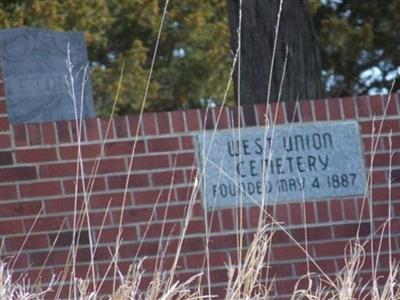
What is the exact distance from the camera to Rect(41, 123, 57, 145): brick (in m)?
7.02

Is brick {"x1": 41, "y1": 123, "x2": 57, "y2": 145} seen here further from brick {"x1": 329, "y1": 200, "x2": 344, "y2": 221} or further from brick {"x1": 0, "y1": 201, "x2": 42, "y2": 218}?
brick {"x1": 329, "y1": 200, "x2": 344, "y2": 221}

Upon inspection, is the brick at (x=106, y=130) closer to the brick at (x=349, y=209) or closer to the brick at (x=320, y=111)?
the brick at (x=320, y=111)

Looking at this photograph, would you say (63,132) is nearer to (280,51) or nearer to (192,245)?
(192,245)

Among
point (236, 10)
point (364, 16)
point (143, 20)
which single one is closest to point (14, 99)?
point (236, 10)

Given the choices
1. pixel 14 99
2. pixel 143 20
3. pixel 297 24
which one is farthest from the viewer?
pixel 143 20

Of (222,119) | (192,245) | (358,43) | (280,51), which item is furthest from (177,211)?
(358,43)

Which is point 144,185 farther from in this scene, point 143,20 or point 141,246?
point 143,20

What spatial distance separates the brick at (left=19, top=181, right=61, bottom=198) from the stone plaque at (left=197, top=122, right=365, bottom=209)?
815mm

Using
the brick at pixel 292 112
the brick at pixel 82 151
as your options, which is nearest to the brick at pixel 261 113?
the brick at pixel 292 112

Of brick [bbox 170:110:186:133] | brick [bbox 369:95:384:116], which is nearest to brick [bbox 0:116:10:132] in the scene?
brick [bbox 170:110:186:133]

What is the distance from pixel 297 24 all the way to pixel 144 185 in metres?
2.23

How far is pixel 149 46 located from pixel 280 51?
728cm

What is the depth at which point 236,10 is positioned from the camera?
8984 millimetres

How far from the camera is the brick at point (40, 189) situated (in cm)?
702
